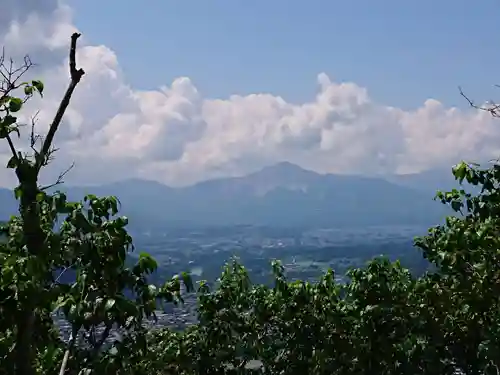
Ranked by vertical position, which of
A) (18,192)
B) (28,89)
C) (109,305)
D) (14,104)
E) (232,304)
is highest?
(28,89)

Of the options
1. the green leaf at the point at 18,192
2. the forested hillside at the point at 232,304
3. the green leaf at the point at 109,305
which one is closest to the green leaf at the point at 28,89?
the forested hillside at the point at 232,304

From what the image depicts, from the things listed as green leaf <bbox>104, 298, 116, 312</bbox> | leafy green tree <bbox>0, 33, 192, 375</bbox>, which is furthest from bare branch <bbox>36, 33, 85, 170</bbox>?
green leaf <bbox>104, 298, 116, 312</bbox>

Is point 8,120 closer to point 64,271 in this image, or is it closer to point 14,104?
point 14,104

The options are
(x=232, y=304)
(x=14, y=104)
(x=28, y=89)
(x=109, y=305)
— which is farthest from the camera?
(x=232, y=304)

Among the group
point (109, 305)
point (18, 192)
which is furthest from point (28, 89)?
point (109, 305)

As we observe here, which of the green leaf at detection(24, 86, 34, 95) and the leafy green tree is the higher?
the green leaf at detection(24, 86, 34, 95)

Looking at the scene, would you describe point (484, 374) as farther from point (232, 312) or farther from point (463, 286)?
point (232, 312)

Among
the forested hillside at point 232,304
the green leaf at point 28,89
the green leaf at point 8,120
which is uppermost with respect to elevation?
the green leaf at point 28,89

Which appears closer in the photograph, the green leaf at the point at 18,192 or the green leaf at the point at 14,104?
the green leaf at the point at 18,192

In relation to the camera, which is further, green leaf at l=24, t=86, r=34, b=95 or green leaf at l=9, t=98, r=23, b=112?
green leaf at l=24, t=86, r=34, b=95

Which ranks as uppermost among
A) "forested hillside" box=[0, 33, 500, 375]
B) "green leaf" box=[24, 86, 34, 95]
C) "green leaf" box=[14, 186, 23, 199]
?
"green leaf" box=[24, 86, 34, 95]

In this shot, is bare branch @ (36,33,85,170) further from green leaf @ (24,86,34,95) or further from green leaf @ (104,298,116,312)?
green leaf @ (104,298,116,312)

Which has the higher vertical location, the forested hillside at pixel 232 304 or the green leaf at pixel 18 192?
the green leaf at pixel 18 192

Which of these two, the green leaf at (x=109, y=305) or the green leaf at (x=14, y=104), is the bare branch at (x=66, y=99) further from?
the green leaf at (x=109, y=305)
